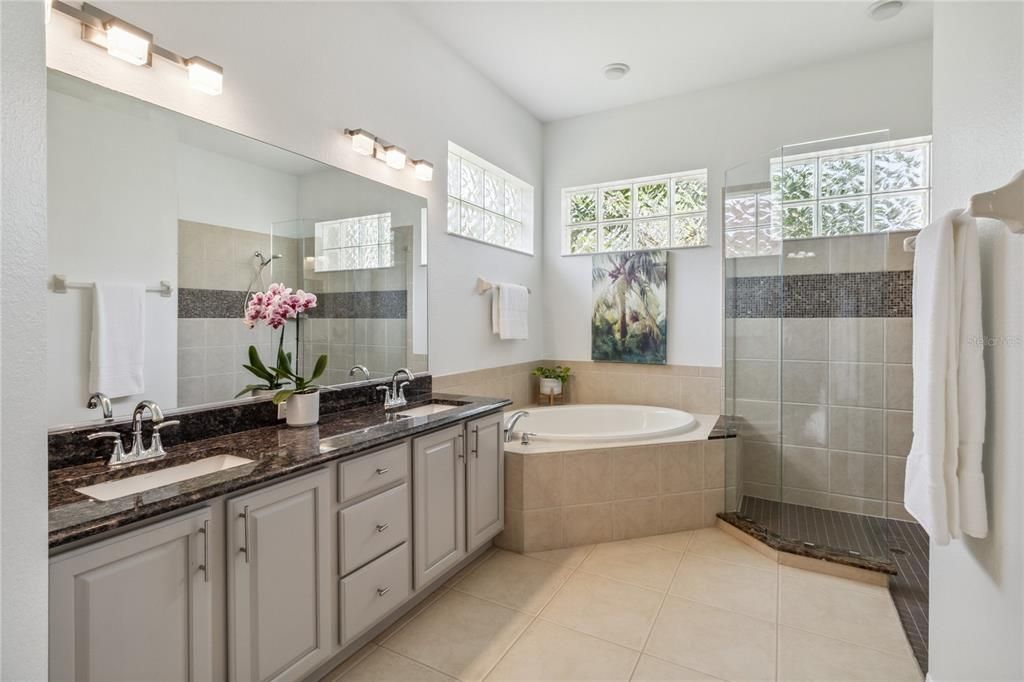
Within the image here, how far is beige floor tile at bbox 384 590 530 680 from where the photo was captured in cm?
185

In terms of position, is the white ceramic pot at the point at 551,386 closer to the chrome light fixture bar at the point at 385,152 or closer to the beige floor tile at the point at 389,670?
the chrome light fixture bar at the point at 385,152

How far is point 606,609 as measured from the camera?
2.20m

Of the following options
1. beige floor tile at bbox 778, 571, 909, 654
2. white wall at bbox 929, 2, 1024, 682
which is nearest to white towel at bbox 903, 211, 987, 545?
white wall at bbox 929, 2, 1024, 682

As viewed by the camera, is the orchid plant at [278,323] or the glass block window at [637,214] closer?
the orchid plant at [278,323]

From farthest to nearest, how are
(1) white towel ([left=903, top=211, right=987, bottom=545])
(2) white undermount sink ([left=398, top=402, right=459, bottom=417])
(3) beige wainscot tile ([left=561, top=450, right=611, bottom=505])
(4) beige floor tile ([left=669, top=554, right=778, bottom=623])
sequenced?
1. (3) beige wainscot tile ([left=561, top=450, right=611, bottom=505])
2. (2) white undermount sink ([left=398, top=402, right=459, bottom=417])
3. (4) beige floor tile ([left=669, top=554, right=778, bottom=623])
4. (1) white towel ([left=903, top=211, right=987, bottom=545])

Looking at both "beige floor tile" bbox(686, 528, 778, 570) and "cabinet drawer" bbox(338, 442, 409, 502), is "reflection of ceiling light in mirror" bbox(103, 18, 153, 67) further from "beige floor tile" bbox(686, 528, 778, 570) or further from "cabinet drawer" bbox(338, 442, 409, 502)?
"beige floor tile" bbox(686, 528, 778, 570)

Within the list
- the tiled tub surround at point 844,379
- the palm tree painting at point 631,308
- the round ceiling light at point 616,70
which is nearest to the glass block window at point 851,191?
the tiled tub surround at point 844,379

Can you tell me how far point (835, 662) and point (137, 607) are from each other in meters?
2.27

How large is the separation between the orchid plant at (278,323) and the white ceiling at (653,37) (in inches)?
74.5

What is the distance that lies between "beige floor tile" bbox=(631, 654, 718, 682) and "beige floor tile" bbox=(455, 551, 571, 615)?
527 millimetres

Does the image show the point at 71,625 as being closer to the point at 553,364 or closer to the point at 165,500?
the point at 165,500

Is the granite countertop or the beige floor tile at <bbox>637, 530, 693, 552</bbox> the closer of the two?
the granite countertop

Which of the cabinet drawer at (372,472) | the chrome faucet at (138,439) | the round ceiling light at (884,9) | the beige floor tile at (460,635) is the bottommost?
the beige floor tile at (460,635)

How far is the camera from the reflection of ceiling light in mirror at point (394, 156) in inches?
105
